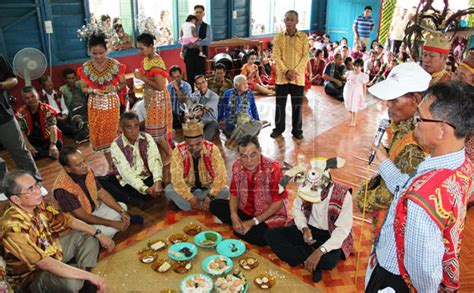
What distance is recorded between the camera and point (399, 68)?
1.85m

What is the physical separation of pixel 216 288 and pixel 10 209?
116cm

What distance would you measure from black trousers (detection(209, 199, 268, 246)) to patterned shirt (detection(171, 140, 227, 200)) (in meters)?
0.21

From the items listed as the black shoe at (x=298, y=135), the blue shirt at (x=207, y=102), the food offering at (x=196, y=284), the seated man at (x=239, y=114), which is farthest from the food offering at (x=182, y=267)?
the black shoe at (x=298, y=135)

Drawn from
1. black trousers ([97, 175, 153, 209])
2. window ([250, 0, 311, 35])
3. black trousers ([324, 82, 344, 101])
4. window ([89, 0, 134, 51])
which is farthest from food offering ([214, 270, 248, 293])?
A: window ([250, 0, 311, 35])

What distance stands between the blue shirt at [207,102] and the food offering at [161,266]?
1586 millimetres

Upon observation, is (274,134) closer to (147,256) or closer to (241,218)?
(241,218)

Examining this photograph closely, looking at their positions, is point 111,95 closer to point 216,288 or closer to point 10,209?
point 10,209

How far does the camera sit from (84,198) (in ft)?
8.94

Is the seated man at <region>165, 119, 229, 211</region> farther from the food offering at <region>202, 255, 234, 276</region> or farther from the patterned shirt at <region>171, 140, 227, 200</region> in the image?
the food offering at <region>202, 255, 234, 276</region>

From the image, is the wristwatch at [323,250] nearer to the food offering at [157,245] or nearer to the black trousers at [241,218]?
the black trousers at [241,218]

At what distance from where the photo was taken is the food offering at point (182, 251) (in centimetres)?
242

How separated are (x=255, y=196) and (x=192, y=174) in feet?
2.13

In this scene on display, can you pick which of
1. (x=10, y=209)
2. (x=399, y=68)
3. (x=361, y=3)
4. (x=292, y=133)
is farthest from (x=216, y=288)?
(x=361, y=3)

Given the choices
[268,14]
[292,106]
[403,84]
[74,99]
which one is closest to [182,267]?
[403,84]
